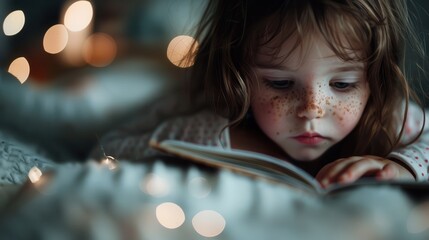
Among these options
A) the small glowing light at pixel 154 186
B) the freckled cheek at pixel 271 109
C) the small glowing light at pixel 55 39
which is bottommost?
the freckled cheek at pixel 271 109

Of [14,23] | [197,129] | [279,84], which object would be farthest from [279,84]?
[14,23]

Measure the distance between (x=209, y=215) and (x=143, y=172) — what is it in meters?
0.08

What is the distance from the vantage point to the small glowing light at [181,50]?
34.2 inches

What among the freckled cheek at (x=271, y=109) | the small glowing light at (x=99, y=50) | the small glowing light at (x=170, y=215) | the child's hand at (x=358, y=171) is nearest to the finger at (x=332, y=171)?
the child's hand at (x=358, y=171)

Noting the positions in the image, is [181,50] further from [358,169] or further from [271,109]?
[358,169]

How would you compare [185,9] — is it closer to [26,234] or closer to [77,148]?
[77,148]

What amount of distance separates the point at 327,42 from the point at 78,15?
0.36 meters

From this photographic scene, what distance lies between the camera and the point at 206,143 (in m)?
0.82

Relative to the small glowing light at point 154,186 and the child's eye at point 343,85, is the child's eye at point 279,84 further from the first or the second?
the small glowing light at point 154,186

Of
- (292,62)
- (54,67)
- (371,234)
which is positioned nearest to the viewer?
(371,234)

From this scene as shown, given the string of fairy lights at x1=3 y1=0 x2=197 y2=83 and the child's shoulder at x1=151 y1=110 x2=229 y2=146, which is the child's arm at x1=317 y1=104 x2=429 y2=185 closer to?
the child's shoulder at x1=151 y1=110 x2=229 y2=146

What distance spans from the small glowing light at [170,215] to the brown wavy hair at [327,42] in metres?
0.28

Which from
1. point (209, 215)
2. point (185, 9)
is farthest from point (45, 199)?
point (185, 9)

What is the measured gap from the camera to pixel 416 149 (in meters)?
0.80
